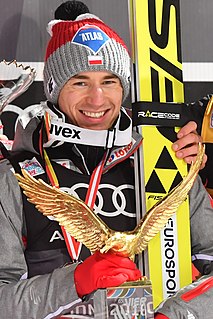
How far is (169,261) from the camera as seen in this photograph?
93.1 inches

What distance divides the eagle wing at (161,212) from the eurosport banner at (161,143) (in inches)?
3.3

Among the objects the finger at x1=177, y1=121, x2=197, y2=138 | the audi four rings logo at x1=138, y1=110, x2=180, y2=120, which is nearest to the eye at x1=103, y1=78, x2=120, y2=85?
the audi four rings logo at x1=138, y1=110, x2=180, y2=120

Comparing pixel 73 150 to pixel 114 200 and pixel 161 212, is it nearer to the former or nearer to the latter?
pixel 114 200

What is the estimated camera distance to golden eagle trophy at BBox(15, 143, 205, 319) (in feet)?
6.79

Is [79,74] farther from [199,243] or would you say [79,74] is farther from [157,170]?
[199,243]

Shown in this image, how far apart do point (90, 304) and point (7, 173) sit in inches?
16.4

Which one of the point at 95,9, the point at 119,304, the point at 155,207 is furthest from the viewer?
the point at 95,9

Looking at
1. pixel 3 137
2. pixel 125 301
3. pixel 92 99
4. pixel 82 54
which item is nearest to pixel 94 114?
pixel 92 99

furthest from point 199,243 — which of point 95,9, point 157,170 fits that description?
point 95,9

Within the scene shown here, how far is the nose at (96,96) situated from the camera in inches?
90.6

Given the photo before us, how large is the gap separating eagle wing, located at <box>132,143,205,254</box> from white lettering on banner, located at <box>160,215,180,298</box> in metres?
0.12

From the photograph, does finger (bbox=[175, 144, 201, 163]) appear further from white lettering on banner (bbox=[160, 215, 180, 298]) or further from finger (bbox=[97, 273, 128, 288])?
finger (bbox=[97, 273, 128, 288])

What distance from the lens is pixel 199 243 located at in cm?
243

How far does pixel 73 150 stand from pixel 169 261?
0.39 meters
